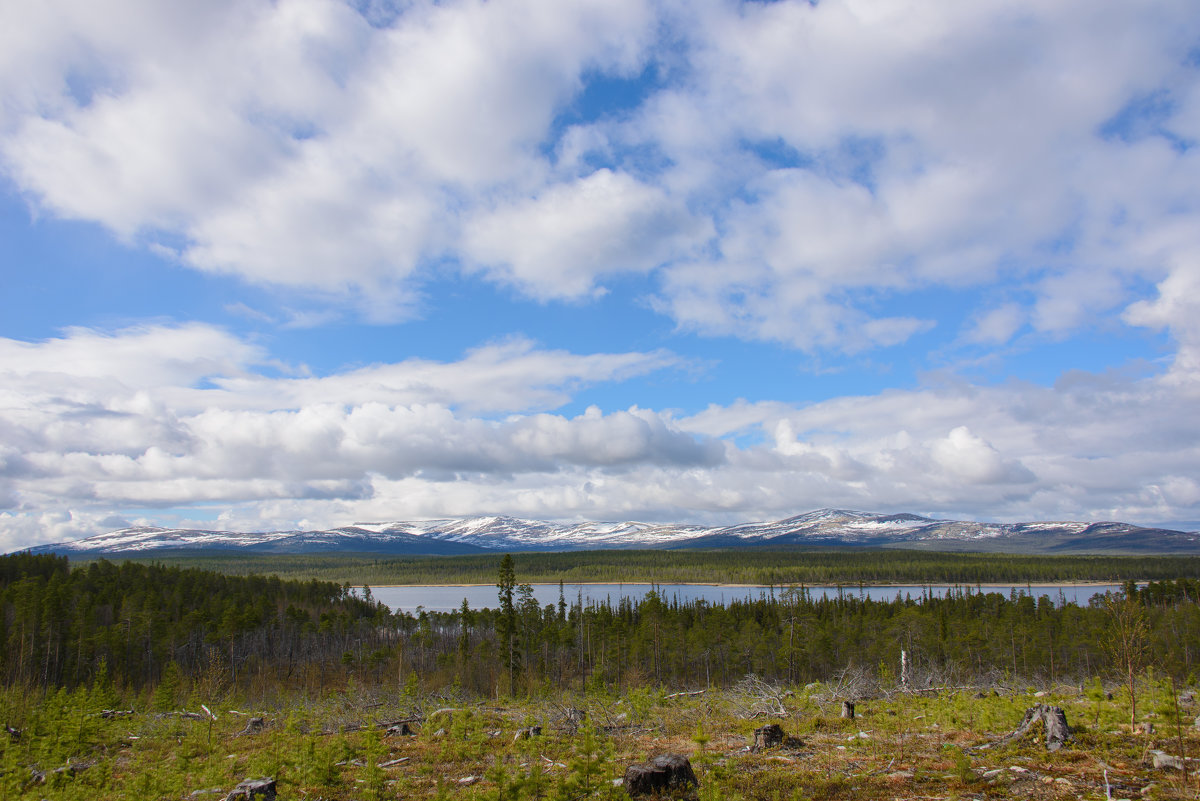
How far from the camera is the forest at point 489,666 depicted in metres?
17.7

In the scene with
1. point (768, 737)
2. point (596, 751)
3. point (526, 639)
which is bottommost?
point (526, 639)

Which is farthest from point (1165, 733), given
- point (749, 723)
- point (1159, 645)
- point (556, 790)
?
point (1159, 645)

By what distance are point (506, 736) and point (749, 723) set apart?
27.5ft

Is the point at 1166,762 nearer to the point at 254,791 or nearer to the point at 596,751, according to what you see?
the point at 596,751

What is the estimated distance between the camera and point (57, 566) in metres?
111

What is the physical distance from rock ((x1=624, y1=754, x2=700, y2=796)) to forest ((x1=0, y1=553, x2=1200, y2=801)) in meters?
0.72

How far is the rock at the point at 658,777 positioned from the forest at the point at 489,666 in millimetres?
723

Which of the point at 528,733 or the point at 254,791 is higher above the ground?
the point at 254,791

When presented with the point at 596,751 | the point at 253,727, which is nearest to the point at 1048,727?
the point at 596,751

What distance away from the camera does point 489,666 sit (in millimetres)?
99438

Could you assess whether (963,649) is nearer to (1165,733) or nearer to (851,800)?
(1165,733)

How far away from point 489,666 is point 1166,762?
98.9 m

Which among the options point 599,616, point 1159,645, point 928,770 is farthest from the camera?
point 599,616

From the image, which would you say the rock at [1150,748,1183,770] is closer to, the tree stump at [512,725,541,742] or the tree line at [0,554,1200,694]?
the tree stump at [512,725,541,742]
